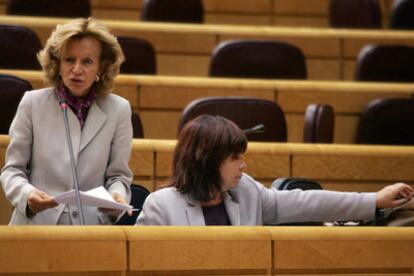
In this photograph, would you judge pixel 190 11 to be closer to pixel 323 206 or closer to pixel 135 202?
pixel 135 202

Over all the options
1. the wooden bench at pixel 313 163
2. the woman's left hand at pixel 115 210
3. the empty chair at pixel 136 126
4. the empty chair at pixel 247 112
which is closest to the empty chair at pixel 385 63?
the empty chair at pixel 247 112

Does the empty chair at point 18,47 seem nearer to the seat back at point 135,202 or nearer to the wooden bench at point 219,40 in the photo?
the wooden bench at point 219,40

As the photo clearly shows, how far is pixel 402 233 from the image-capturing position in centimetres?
156

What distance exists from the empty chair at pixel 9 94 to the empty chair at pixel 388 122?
2.72 ft

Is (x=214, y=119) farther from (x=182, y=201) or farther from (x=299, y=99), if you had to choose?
(x=299, y=99)

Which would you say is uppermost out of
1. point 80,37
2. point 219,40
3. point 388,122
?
point 80,37

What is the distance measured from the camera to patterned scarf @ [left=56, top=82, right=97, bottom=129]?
69.6 inches

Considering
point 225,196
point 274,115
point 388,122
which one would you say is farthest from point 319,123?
point 225,196

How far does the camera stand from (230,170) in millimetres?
1647

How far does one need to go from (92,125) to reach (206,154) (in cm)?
21

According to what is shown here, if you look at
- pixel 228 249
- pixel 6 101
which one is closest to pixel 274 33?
pixel 6 101

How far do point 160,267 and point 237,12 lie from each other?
7.49 ft

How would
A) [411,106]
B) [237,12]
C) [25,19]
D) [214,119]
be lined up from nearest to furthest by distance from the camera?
[214,119], [411,106], [25,19], [237,12]

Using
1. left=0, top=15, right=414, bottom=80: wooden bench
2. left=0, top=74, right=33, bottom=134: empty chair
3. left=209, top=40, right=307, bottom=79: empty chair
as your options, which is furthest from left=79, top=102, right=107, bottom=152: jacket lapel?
left=0, top=15, right=414, bottom=80: wooden bench
